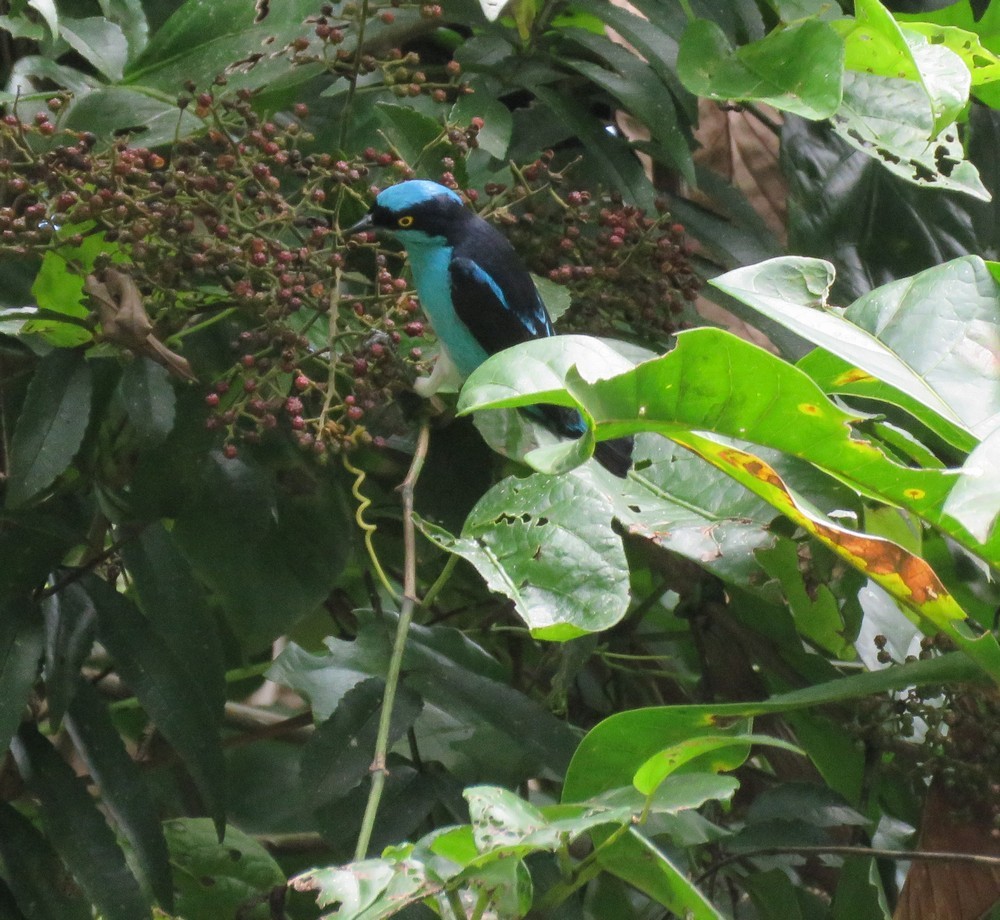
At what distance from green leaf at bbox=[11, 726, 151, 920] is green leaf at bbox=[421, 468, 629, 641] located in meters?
0.63

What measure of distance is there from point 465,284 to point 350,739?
2.71 feet

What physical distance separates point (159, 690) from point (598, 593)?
2.37 ft

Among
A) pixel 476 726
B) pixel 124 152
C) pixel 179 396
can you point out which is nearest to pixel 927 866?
pixel 476 726

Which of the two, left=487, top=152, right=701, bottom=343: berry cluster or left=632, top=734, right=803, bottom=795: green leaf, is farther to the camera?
left=487, top=152, right=701, bottom=343: berry cluster

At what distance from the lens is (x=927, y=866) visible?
131 cm

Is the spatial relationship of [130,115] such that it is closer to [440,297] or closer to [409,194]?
[409,194]

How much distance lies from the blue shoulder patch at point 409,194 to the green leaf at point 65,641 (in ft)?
2.11

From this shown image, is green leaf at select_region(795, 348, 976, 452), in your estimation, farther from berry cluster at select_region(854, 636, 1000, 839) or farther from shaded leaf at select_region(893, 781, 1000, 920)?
shaded leaf at select_region(893, 781, 1000, 920)

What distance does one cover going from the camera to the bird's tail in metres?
1.68

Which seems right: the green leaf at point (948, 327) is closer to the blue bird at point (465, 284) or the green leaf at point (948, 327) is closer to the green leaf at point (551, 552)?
the green leaf at point (551, 552)

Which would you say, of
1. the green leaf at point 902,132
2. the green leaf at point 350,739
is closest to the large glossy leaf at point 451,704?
the green leaf at point 350,739

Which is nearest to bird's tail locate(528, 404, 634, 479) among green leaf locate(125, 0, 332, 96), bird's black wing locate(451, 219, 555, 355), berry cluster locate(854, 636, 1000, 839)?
bird's black wing locate(451, 219, 555, 355)

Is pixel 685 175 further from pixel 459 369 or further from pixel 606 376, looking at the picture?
pixel 606 376

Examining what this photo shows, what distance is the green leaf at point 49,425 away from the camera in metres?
1.29
